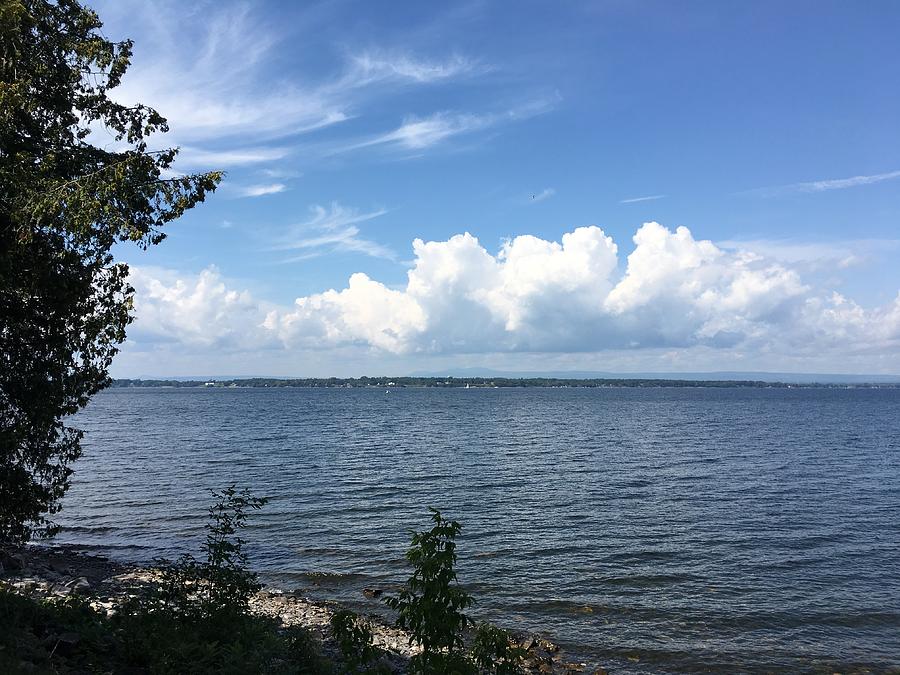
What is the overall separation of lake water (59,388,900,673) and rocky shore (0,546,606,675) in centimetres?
110

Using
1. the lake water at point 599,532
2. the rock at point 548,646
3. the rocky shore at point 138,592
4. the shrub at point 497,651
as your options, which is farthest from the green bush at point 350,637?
the lake water at point 599,532

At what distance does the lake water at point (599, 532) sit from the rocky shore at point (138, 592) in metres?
1.10

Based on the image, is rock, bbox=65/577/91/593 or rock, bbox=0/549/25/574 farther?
rock, bbox=0/549/25/574

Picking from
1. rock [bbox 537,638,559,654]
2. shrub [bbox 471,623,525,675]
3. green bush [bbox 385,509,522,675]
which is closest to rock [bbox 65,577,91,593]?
rock [bbox 537,638,559,654]

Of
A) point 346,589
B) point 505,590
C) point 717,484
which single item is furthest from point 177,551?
point 717,484

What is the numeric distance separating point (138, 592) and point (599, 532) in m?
22.2

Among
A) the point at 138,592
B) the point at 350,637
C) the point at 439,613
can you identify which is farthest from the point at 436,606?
the point at 138,592

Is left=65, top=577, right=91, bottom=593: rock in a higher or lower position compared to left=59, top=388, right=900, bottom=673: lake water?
higher

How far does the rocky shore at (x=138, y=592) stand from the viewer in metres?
17.2

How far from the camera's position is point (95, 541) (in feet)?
102

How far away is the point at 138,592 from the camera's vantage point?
1978 cm

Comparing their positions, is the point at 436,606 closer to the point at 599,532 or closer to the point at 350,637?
the point at 350,637

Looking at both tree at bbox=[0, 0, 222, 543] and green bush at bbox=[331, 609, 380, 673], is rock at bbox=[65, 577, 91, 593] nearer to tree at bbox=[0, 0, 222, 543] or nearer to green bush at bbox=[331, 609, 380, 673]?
tree at bbox=[0, 0, 222, 543]

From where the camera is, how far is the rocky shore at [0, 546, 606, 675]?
1725 centimetres
